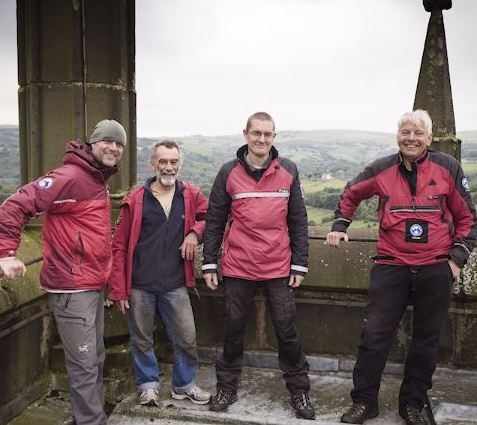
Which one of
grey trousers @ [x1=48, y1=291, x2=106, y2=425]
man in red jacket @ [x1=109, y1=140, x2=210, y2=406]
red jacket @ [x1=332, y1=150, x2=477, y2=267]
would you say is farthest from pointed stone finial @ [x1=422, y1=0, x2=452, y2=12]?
grey trousers @ [x1=48, y1=291, x2=106, y2=425]

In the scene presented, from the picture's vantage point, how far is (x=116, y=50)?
13.3 feet

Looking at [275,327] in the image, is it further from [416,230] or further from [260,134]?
[260,134]

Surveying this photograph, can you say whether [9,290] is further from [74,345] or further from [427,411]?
[427,411]

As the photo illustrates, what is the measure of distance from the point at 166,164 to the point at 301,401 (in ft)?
5.55

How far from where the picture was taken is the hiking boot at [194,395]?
3.78 m

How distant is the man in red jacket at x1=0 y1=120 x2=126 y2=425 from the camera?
3068 millimetres

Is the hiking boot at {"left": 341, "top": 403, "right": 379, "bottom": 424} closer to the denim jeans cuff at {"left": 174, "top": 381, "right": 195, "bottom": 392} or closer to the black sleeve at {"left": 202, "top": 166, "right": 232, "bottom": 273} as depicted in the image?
the denim jeans cuff at {"left": 174, "top": 381, "right": 195, "bottom": 392}

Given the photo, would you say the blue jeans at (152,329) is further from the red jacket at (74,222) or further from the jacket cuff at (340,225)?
the jacket cuff at (340,225)

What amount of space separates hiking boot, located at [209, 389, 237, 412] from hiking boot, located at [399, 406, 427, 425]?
3.54 ft

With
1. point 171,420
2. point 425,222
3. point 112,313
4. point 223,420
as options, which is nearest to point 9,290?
point 112,313

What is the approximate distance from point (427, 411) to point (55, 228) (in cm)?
255

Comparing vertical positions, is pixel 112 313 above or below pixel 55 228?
below

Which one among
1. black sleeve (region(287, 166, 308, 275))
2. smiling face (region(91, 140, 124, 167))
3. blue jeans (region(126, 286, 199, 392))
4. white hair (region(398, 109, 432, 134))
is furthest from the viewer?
blue jeans (region(126, 286, 199, 392))

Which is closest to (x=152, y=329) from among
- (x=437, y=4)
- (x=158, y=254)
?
(x=158, y=254)
